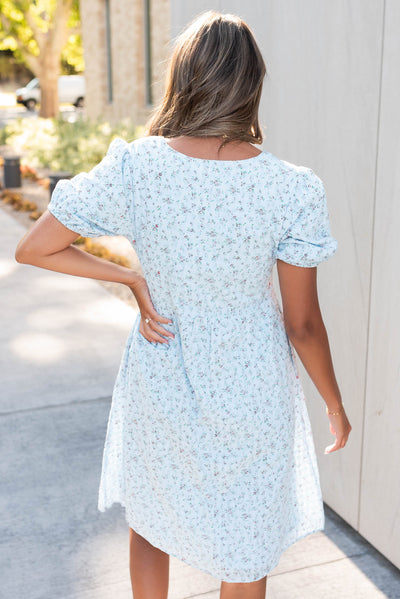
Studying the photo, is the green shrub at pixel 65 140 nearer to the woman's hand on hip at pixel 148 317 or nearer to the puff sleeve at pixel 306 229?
the woman's hand on hip at pixel 148 317

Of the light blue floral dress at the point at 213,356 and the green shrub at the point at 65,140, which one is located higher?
the light blue floral dress at the point at 213,356

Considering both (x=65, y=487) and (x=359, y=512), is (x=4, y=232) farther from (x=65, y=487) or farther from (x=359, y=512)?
(x=359, y=512)

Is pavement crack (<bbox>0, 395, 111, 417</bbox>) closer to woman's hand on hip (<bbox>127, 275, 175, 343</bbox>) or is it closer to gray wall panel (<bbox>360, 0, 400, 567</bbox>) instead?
gray wall panel (<bbox>360, 0, 400, 567</bbox>)

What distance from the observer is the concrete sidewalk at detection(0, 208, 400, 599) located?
285 centimetres

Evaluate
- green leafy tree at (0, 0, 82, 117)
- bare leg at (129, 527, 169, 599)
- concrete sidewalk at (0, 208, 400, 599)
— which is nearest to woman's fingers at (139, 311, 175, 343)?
bare leg at (129, 527, 169, 599)

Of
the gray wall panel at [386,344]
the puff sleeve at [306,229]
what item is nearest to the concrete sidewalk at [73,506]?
the gray wall panel at [386,344]

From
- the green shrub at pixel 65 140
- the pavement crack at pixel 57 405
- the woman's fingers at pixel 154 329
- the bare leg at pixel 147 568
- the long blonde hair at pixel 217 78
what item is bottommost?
the green shrub at pixel 65 140

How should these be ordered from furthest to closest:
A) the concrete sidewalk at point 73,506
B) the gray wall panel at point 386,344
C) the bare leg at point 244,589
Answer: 1. the concrete sidewalk at point 73,506
2. the gray wall panel at point 386,344
3. the bare leg at point 244,589

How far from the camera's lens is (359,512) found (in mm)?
3100

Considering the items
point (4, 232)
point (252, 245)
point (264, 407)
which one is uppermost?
point (252, 245)

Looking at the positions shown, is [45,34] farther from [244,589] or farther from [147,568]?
[244,589]

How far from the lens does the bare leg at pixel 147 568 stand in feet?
7.36

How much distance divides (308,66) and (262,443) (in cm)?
A: 175

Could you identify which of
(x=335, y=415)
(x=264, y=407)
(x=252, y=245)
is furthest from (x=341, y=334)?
(x=252, y=245)
